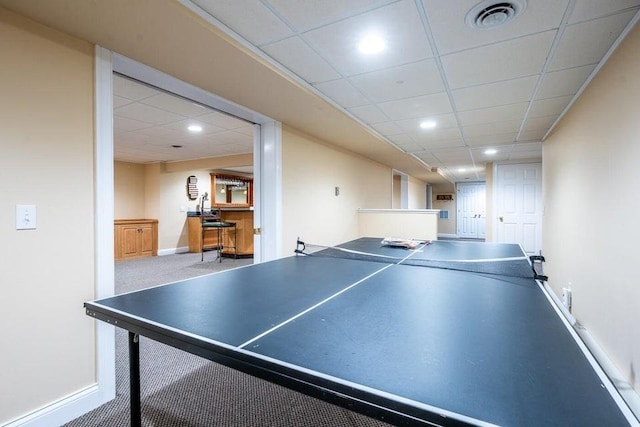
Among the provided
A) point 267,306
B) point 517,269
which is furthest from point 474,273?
point 267,306

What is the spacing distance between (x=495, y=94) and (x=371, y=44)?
1487mm

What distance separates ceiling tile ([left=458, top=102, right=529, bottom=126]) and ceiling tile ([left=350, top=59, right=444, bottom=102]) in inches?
33.9

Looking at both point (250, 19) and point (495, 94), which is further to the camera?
point (495, 94)

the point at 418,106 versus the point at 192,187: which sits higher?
the point at 418,106

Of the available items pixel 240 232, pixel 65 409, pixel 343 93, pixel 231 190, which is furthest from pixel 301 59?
pixel 231 190

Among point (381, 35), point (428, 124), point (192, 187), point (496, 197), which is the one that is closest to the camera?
point (381, 35)

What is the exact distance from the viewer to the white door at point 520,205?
6.14 m

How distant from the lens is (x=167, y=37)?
1.80 meters

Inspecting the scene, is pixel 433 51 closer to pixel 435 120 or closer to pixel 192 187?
pixel 435 120

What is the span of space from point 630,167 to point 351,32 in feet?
5.92

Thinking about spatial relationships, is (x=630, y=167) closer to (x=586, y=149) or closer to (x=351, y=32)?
(x=586, y=149)

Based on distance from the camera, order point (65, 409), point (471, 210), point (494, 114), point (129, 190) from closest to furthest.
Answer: point (65, 409)
point (494, 114)
point (129, 190)
point (471, 210)

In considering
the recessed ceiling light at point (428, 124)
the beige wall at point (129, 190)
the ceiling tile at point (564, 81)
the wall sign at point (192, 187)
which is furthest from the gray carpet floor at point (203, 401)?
the wall sign at point (192, 187)

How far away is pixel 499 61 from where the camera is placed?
216 centimetres
